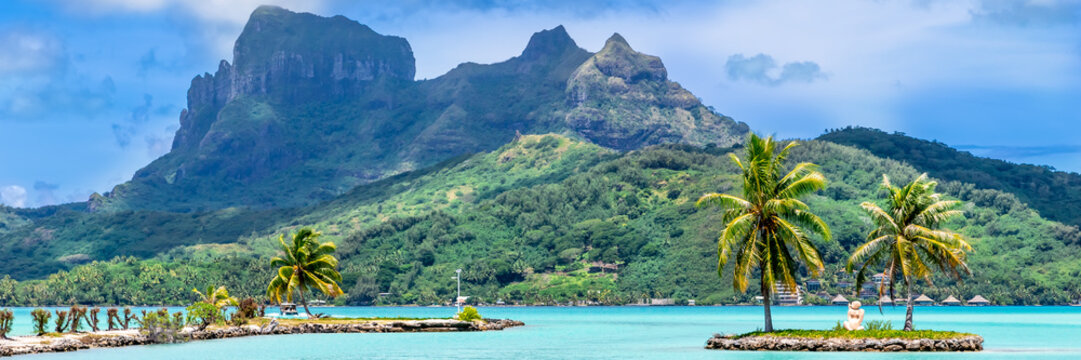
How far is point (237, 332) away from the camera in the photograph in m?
86.7

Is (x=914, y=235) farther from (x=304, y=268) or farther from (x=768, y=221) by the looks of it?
(x=304, y=268)

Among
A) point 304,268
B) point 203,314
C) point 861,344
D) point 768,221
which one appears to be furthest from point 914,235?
point 304,268

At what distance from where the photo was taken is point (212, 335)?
84.0 m

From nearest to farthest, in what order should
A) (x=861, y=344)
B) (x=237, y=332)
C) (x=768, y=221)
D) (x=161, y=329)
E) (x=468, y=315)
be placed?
(x=861, y=344) → (x=768, y=221) → (x=161, y=329) → (x=237, y=332) → (x=468, y=315)

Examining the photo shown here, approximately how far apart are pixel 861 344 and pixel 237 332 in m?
51.5

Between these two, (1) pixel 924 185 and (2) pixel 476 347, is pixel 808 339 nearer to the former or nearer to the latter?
(1) pixel 924 185

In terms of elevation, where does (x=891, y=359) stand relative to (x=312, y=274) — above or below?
below

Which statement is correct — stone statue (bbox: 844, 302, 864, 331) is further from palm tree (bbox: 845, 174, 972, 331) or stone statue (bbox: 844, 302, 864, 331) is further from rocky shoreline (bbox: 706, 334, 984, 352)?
rocky shoreline (bbox: 706, 334, 984, 352)

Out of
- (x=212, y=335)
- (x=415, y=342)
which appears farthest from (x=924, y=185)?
(x=212, y=335)

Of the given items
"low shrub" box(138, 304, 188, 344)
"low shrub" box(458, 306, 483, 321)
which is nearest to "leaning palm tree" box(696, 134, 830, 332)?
"low shrub" box(138, 304, 188, 344)

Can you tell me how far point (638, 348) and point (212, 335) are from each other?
114 ft

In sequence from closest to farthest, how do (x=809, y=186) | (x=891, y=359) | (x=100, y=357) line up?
(x=891, y=359)
(x=809, y=186)
(x=100, y=357)

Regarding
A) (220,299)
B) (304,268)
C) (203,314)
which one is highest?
(304,268)

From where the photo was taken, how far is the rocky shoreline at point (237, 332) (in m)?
67.4
